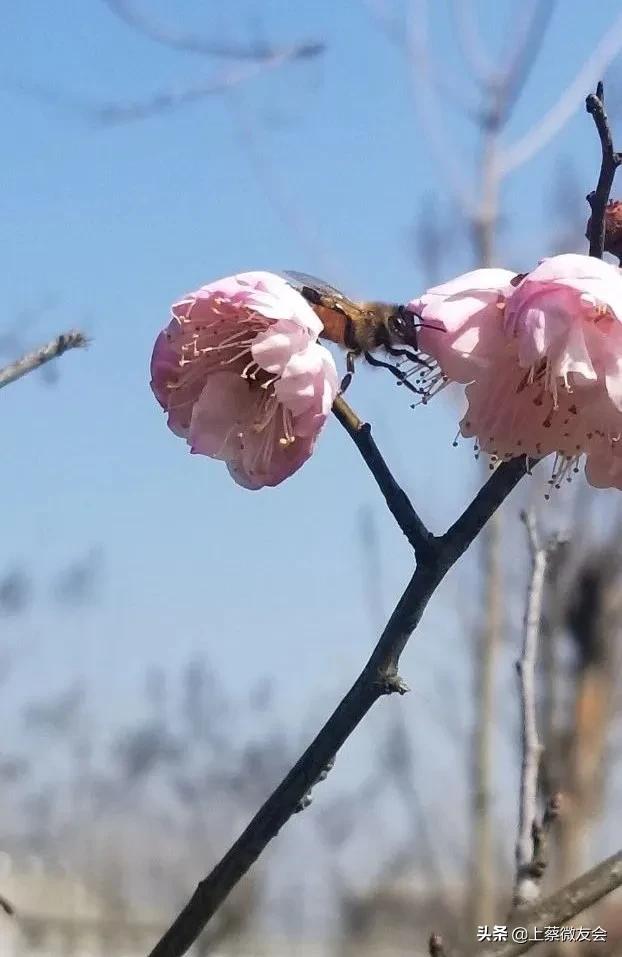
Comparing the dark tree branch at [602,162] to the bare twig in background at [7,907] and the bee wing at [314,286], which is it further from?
the bare twig in background at [7,907]

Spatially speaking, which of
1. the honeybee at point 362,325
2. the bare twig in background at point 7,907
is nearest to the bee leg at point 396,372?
the honeybee at point 362,325

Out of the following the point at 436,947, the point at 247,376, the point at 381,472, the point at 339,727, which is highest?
the point at 247,376

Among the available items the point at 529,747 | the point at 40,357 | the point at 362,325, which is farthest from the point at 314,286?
the point at 529,747

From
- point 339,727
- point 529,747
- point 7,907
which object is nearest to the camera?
point 339,727

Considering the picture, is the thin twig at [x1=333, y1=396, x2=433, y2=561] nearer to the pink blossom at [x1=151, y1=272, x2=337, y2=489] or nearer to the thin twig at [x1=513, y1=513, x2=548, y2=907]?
the pink blossom at [x1=151, y1=272, x2=337, y2=489]

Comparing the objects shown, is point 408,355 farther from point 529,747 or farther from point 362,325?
point 529,747

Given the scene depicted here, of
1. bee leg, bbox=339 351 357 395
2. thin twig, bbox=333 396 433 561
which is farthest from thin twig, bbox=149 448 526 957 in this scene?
bee leg, bbox=339 351 357 395

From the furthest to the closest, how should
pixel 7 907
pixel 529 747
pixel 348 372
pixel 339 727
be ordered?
1. pixel 529 747
2. pixel 7 907
3. pixel 348 372
4. pixel 339 727

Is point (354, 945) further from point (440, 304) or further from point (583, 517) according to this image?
point (440, 304)

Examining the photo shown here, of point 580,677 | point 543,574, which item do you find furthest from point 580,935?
point 580,677
